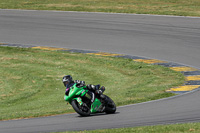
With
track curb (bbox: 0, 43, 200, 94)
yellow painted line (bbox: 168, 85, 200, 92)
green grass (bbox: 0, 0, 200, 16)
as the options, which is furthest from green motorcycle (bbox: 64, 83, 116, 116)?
green grass (bbox: 0, 0, 200, 16)

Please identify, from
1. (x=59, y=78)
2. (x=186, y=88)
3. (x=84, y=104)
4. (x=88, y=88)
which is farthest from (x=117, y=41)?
(x=84, y=104)

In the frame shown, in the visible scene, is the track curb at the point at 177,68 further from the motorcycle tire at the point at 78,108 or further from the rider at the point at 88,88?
the motorcycle tire at the point at 78,108

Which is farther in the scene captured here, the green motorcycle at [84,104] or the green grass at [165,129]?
the green motorcycle at [84,104]

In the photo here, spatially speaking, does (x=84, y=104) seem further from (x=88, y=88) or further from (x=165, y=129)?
(x=165, y=129)

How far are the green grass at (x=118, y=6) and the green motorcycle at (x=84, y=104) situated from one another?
18203 millimetres

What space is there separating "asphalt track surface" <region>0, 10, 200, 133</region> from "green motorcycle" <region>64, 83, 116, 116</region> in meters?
0.22

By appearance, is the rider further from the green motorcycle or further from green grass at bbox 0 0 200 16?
green grass at bbox 0 0 200 16

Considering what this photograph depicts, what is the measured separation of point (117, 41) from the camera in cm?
2427

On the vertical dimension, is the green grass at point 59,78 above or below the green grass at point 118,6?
below

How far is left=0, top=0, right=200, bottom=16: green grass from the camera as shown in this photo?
101ft

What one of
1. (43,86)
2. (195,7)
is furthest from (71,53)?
(195,7)

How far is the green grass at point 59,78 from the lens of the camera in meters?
14.2

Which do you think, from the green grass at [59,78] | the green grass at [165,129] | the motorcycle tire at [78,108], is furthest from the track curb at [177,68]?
the green grass at [165,129]

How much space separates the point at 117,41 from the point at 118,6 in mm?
9506
